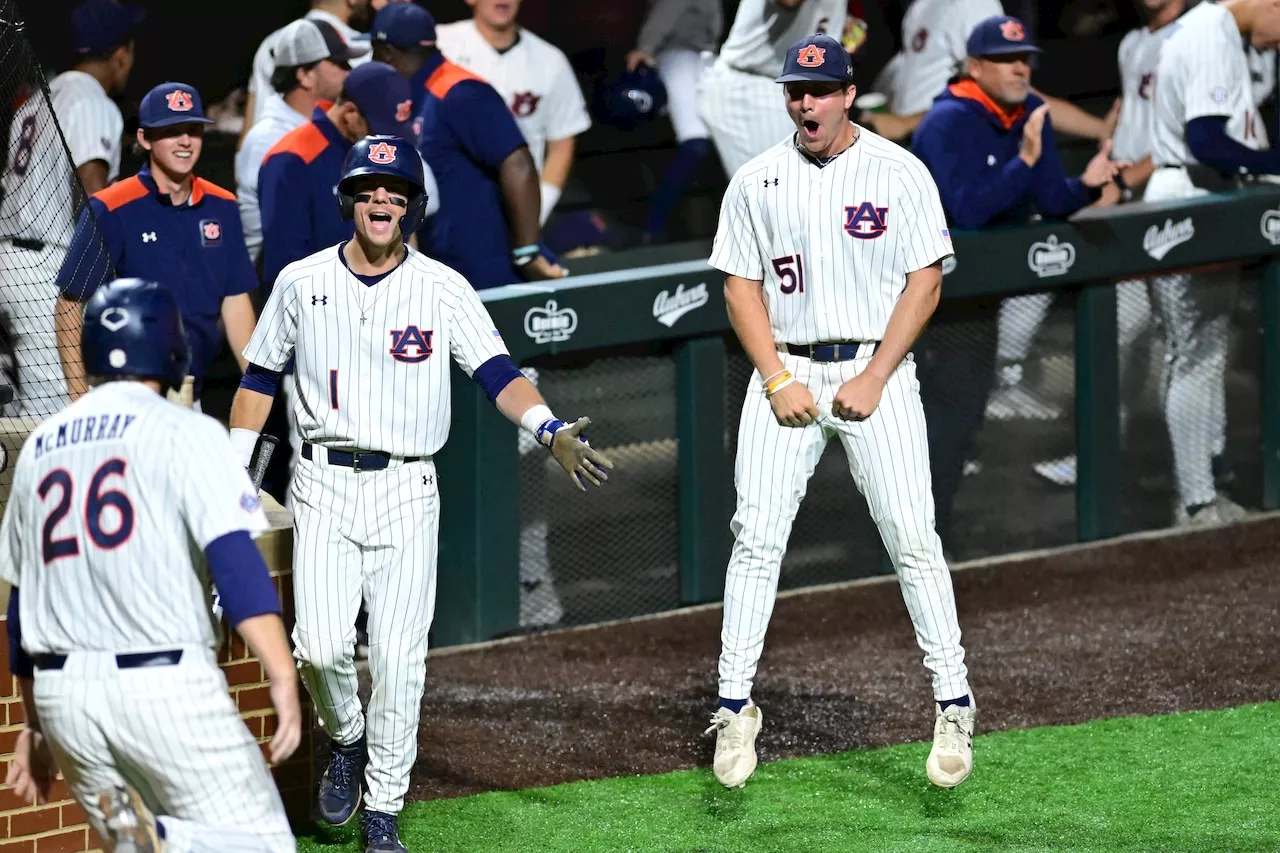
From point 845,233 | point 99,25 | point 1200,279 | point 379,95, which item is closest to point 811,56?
point 845,233

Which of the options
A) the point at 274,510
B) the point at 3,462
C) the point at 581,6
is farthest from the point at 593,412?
the point at 581,6

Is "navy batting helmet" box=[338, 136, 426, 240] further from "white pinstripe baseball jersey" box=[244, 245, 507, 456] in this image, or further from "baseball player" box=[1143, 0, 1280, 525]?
"baseball player" box=[1143, 0, 1280, 525]

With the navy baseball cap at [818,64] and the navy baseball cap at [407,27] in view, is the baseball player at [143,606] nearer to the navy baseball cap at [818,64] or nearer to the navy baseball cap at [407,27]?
the navy baseball cap at [818,64]

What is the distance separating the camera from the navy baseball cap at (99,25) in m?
7.09

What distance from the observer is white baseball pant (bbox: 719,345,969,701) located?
17.4ft

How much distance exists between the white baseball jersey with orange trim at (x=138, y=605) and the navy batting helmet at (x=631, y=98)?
570 cm

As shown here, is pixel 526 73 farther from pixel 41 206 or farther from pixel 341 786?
pixel 341 786

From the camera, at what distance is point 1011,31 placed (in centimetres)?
720

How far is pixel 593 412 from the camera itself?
7055 mm

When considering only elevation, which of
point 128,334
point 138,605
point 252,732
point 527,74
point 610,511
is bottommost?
point 252,732

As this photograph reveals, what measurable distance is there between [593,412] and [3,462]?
235 centimetres

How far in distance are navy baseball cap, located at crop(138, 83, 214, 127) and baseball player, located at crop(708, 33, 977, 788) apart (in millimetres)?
1801

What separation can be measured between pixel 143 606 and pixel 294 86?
3.88 meters

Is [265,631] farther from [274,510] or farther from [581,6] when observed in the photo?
[581,6]
